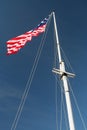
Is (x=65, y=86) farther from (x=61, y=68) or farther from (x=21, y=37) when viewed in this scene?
(x=21, y=37)

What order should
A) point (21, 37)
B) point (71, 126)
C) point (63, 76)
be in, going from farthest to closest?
point (21, 37)
point (63, 76)
point (71, 126)

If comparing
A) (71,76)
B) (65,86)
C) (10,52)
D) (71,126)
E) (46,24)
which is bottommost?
(71,126)

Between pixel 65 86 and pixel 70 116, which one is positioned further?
pixel 65 86

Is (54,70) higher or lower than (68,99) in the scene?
higher

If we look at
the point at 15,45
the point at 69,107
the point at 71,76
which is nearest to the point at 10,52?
the point at 15,45

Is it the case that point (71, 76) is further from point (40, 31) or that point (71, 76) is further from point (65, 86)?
point (40, 31)

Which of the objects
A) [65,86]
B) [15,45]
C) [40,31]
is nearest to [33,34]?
[40,31]

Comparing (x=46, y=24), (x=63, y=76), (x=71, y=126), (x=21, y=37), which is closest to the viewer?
(x=71, y=126)

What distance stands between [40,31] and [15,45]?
357cm

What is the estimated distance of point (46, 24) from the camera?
1156 inches

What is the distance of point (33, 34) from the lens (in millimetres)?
27703

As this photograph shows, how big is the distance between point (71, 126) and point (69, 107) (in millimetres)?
1614

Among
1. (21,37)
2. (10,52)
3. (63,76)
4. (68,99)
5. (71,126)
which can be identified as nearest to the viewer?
(71,126)

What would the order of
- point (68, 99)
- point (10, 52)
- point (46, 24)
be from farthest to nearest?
point (46, 24) < point (10, 52) < point (68, 99)
